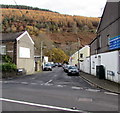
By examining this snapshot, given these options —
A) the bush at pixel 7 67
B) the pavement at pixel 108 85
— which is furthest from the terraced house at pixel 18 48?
the pavement at pixel 108 85

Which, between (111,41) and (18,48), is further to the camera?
(18,48)

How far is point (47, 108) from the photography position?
6969 mm

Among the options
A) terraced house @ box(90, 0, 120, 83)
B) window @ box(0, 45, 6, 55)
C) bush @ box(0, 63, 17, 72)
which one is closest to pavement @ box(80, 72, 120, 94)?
terraced house @ box(90, 0, 120, 83)

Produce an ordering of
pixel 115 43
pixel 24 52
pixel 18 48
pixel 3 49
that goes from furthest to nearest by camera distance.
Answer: pixel 24 52
pixel 3 49
pixel 18 48
pixel 115 43

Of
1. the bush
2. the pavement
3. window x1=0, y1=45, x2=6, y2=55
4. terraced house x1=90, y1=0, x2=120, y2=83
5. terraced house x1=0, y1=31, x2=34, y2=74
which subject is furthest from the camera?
window x1=0, y1=45, x2=6, y2=55

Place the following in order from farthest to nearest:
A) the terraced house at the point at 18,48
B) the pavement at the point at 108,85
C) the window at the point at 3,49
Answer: the window at the point at 3,49 → the terraced house at the point at 18,48 → the pavement at the point at 108,85

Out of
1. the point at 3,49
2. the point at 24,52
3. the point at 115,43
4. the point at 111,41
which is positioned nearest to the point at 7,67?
the point at 3,49

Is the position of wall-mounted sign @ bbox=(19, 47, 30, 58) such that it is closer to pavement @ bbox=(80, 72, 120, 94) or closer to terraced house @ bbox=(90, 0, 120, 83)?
terraced house @ bbox=(90, 0, 120, 83)

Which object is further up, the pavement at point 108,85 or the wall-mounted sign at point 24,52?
the wall-mounted sign at point 24,52

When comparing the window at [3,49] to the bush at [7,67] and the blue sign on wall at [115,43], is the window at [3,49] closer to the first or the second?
the bush at [7,67]

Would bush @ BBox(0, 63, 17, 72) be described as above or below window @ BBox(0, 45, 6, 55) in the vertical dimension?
below

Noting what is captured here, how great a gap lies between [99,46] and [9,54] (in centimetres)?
1487

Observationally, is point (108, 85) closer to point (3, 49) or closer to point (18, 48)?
point (18, 48)

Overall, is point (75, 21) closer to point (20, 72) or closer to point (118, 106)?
point (20, 72)
